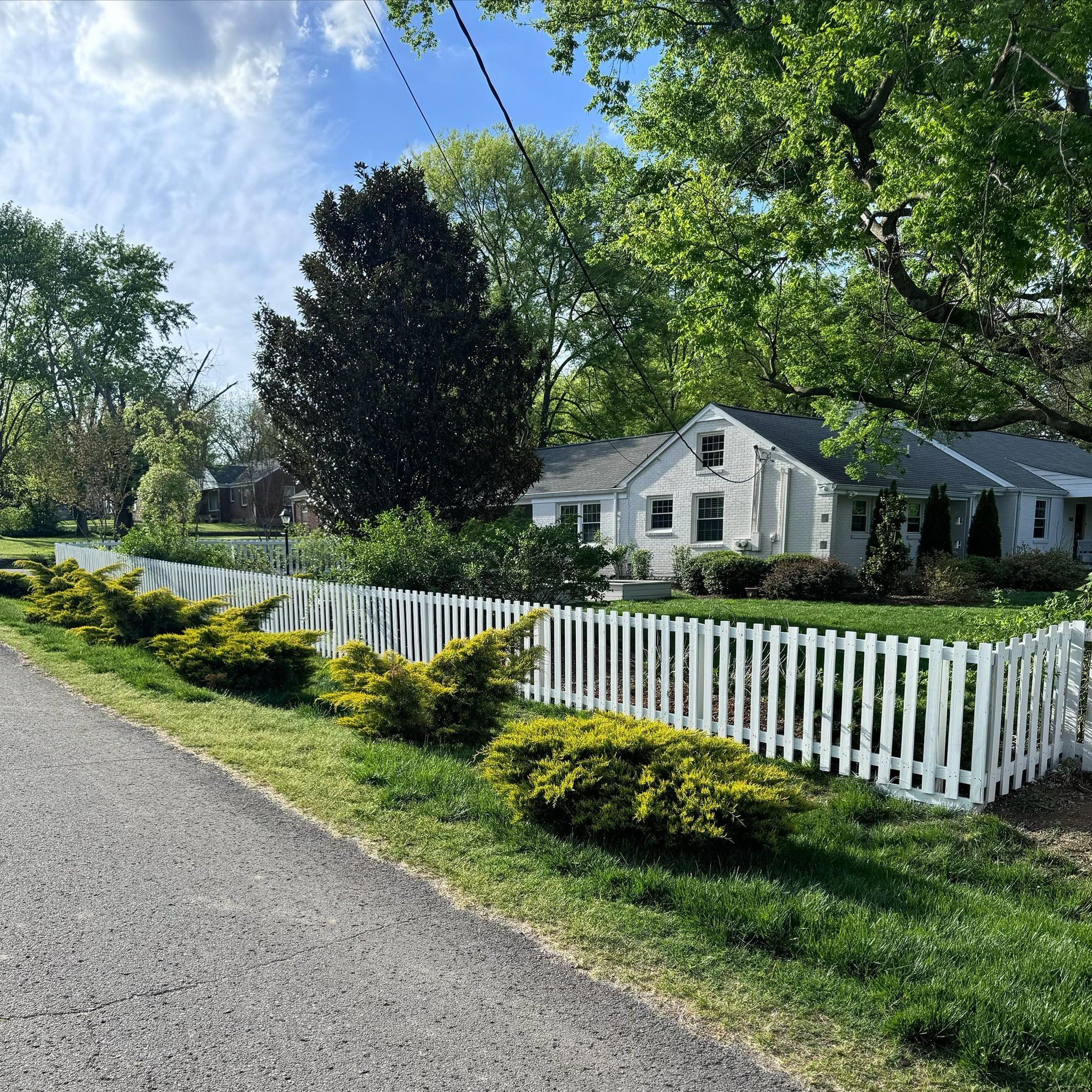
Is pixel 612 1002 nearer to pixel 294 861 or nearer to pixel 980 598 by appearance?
pixel 294 861

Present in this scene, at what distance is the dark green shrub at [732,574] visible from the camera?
20672mm

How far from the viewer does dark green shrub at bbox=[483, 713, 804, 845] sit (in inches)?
171

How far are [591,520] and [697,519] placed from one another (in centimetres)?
444

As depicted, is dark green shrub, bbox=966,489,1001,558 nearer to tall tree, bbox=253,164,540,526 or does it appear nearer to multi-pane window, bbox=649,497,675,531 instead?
multi-pane window, bbox=649,497,675,531

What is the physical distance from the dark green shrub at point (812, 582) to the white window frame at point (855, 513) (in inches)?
108

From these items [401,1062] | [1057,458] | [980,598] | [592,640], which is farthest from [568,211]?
[401,1062]

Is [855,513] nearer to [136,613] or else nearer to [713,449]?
[713,449]

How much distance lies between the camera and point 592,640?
26.3ft

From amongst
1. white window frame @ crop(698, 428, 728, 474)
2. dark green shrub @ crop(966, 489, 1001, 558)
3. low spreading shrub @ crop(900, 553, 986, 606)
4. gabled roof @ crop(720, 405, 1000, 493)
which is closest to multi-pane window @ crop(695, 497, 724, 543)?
white window frame @ crop(698, 428, 728, 474)

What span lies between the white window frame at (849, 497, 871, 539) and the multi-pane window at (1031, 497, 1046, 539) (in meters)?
9.23

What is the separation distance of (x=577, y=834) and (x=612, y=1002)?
64.0 inches

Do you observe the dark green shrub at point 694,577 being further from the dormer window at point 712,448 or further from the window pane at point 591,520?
the window pane at point 591,520

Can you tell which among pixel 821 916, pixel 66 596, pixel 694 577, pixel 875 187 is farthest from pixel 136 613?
pixel 694 577

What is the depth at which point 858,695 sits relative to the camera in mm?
7172
